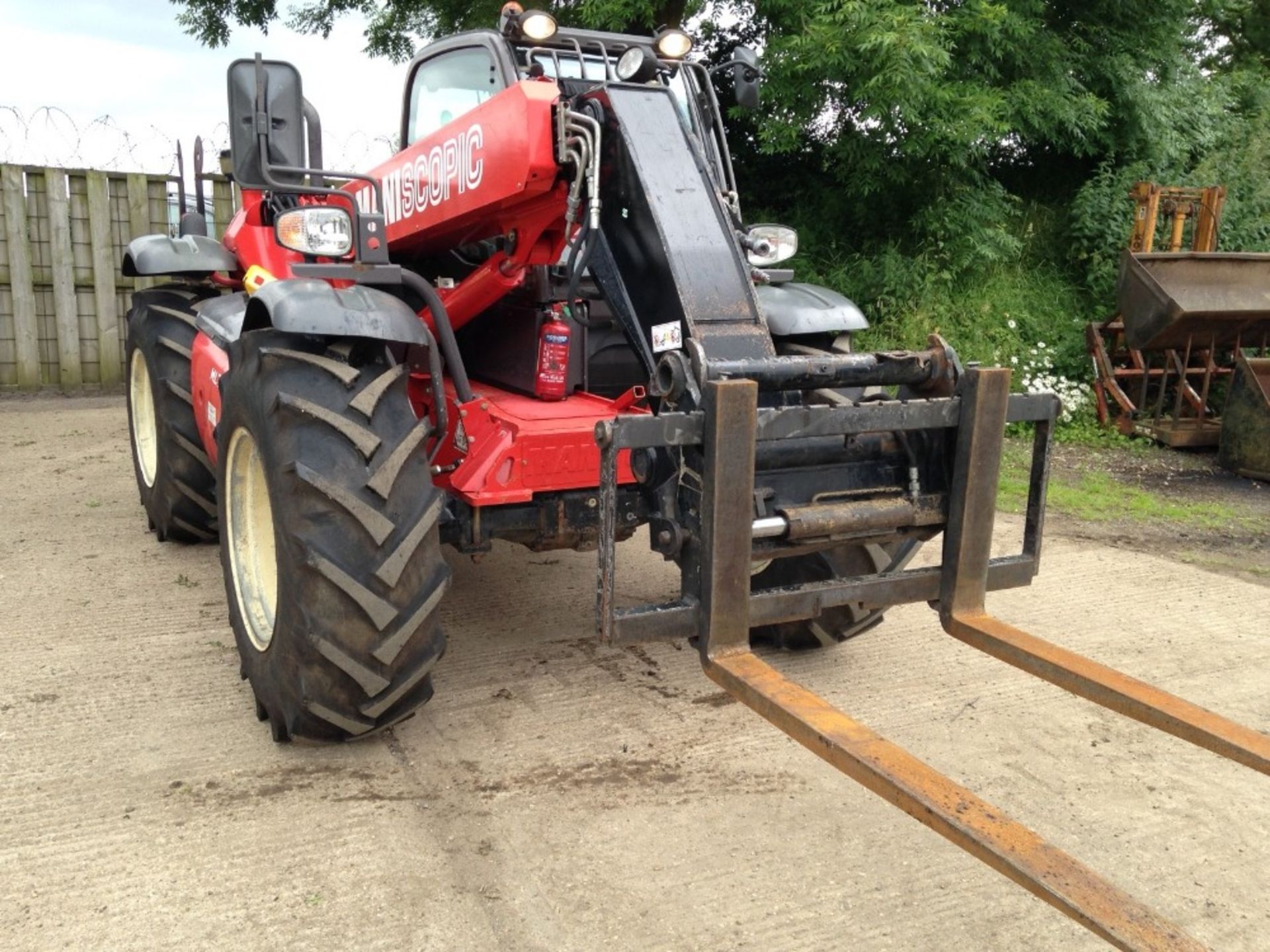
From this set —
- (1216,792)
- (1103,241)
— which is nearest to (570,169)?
(1216,792)

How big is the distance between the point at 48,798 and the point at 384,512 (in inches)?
48.6

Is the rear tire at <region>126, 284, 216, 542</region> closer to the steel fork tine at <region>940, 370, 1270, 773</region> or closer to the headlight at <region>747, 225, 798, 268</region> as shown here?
the headlight at <region>747, 225, 798, 268</region>

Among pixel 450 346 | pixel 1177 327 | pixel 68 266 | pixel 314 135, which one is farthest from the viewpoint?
pixel 68 266

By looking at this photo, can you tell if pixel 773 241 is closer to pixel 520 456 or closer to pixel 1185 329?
pixel 520 456

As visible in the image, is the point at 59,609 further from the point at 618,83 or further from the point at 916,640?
the point at 916,640

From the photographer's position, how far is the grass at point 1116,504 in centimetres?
Result: 661

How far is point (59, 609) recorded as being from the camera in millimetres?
4480

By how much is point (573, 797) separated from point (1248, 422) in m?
6.74

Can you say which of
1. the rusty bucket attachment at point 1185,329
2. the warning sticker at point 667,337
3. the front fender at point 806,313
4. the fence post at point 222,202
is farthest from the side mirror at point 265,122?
the fence post at point 222,202

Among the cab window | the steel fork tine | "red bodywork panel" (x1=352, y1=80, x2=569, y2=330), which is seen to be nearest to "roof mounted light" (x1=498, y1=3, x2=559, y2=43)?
"red bodywork panel" (x1=352, y1=80, x2=569, y2=330)

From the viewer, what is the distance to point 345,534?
114 inches

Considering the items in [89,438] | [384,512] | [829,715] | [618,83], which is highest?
[618,83]

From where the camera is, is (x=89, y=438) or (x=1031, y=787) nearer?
(x=1031, y=787)

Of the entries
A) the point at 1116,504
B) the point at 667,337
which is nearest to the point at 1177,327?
the point at 1116,504
